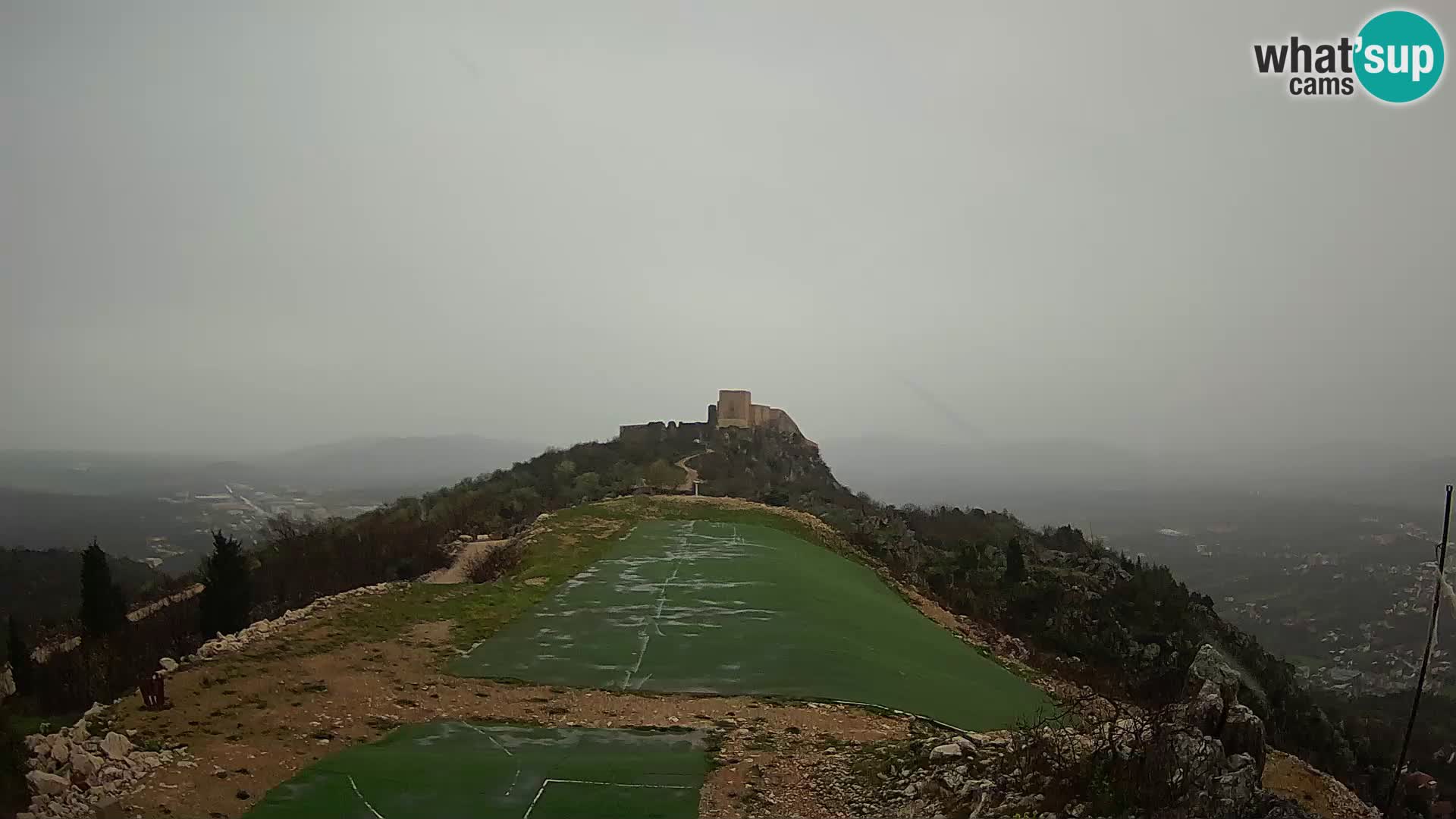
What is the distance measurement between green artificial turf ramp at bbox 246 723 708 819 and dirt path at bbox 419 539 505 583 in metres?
10.3

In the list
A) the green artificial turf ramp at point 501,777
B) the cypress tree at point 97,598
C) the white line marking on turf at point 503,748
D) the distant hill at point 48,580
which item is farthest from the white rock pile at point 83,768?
the distant hill at point 48,580

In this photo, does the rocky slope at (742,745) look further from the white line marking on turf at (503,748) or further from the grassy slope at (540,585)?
the grassy slope at (540,585)

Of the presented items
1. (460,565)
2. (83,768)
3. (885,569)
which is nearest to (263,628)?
(83,768)

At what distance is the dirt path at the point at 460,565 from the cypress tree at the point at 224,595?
476cm

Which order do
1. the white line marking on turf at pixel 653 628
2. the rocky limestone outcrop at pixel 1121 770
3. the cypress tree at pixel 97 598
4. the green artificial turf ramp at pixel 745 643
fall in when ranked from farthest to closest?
the cypress tree at pixel 97 598
the green artificial turf ramp at pixel 745 643
the white line marking on turf at pixel 653 628
the rocky limestone outcrop at pixel 1121 770

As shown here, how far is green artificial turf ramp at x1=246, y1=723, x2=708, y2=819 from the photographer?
7.00 m

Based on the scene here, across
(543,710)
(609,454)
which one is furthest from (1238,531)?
(543,710)

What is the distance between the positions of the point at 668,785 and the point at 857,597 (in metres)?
12.0

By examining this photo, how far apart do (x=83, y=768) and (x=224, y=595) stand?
758 centimetres

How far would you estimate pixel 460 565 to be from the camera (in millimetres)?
20797

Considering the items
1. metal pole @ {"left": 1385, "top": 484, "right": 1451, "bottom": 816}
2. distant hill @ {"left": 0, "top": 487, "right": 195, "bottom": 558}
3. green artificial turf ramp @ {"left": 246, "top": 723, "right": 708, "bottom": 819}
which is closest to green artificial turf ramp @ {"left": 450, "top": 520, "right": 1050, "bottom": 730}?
green artificial turf ramp @ {"left": 246, "top": 723, "right": 708, "bottom": 819}

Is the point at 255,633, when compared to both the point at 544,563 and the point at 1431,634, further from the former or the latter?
the point at 1431,634

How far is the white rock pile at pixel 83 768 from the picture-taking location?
20.8ft

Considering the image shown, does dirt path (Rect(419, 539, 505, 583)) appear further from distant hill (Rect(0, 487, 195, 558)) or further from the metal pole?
distant hill (Rect(0, 487, 195, 558))
